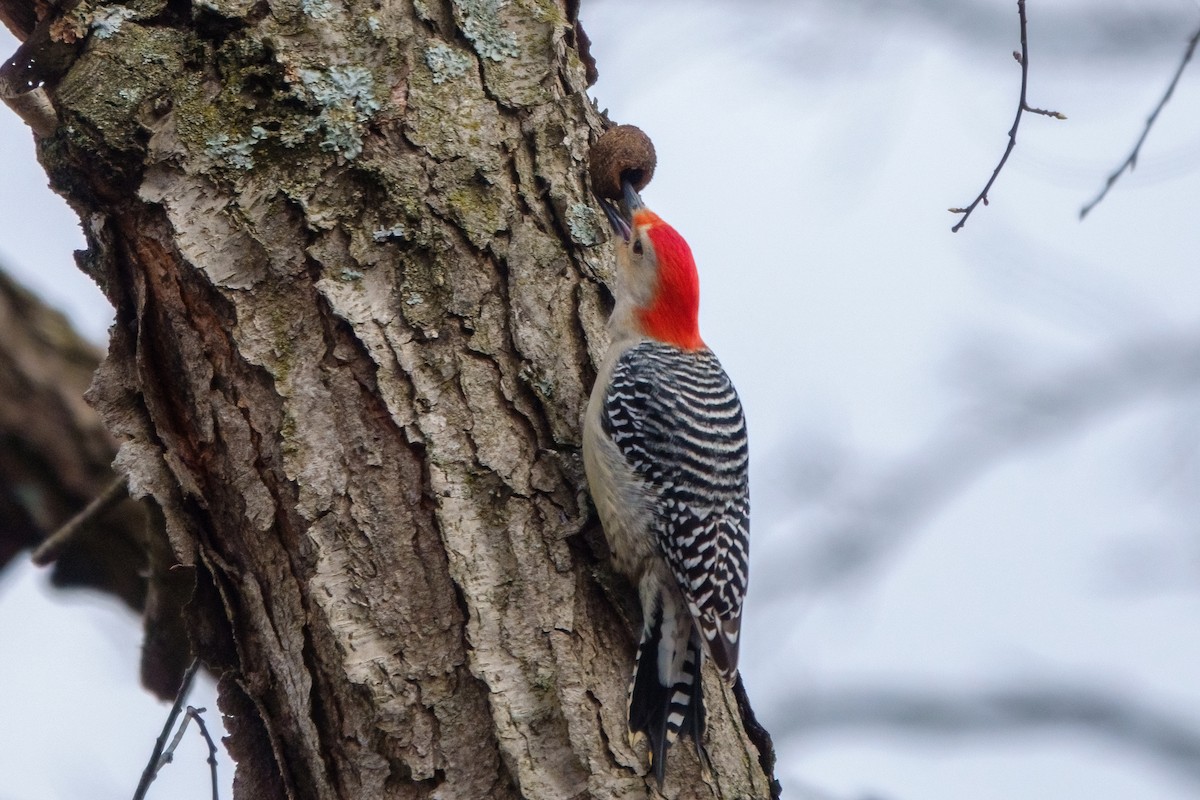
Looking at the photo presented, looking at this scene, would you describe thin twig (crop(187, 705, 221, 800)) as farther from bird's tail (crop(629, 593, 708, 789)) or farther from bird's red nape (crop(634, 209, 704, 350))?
bird's red nape (crop(634, 209, 704, 350))

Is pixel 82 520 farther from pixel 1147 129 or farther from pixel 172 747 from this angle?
pixel 1147 129

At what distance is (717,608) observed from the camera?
12.8 ft

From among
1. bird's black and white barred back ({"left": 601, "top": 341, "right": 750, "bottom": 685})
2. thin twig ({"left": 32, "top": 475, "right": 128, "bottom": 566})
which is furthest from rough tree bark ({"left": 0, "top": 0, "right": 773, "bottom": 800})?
thin twig ({"left": 32, "top": 475, "right": 128, "bottom": 566})

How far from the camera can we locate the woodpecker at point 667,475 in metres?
3.50

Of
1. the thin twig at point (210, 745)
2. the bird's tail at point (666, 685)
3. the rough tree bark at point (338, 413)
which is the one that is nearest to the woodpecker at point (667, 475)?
the bird's tail at point (666, 685)

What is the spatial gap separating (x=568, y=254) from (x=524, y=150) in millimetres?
354

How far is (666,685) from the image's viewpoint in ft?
11.1

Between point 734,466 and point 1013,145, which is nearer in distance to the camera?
point 1013,145

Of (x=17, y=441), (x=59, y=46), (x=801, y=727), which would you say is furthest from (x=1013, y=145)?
(x=801, y=727)

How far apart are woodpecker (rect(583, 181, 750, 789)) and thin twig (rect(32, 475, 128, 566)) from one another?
→ 1.83 metres

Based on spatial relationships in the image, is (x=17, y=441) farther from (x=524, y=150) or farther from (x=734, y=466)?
(x=734, y=466)

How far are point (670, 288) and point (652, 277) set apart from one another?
11 centimetres

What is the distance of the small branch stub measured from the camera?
408 cm

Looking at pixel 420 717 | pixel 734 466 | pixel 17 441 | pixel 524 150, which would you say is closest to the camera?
pixel 420 717
